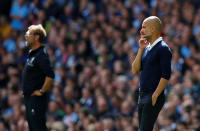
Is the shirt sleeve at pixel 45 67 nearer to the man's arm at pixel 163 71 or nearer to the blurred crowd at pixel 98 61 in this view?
the man's arm at pixel 163 71

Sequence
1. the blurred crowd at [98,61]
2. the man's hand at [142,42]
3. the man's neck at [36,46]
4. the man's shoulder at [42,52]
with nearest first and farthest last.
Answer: the man's hand at [142,42], the man's shoulder at [42,52], the man's neck at [36,46], the blurred crowd at [98,61]

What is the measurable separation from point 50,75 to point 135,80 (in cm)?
416

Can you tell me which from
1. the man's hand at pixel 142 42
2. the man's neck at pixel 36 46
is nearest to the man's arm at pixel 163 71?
the man's hand at pixel 142 42

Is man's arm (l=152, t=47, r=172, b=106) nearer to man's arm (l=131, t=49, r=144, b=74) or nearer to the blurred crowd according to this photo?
man's arm (l=131, t=49, r=144, b=74)

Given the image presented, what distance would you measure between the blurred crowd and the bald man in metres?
3.02

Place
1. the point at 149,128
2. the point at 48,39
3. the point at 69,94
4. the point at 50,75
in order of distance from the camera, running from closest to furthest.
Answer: the point at 149,128 → the point at 50,75 → the point at 69,94 → the point at 48,39

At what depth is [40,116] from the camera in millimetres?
8086

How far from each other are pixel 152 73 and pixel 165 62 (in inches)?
8.7

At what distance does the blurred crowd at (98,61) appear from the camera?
11.0 m

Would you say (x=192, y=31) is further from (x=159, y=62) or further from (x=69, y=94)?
(x=159, y=62)

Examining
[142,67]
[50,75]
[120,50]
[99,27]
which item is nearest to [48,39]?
[99,27]

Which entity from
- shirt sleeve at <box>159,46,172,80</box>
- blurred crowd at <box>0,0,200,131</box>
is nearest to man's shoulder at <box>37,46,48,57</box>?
shirt sleeve at <box>159,46,172,80</box>

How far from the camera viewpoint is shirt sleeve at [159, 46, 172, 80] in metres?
6.60

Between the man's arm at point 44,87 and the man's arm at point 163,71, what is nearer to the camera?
the man's arm at point 163,71
